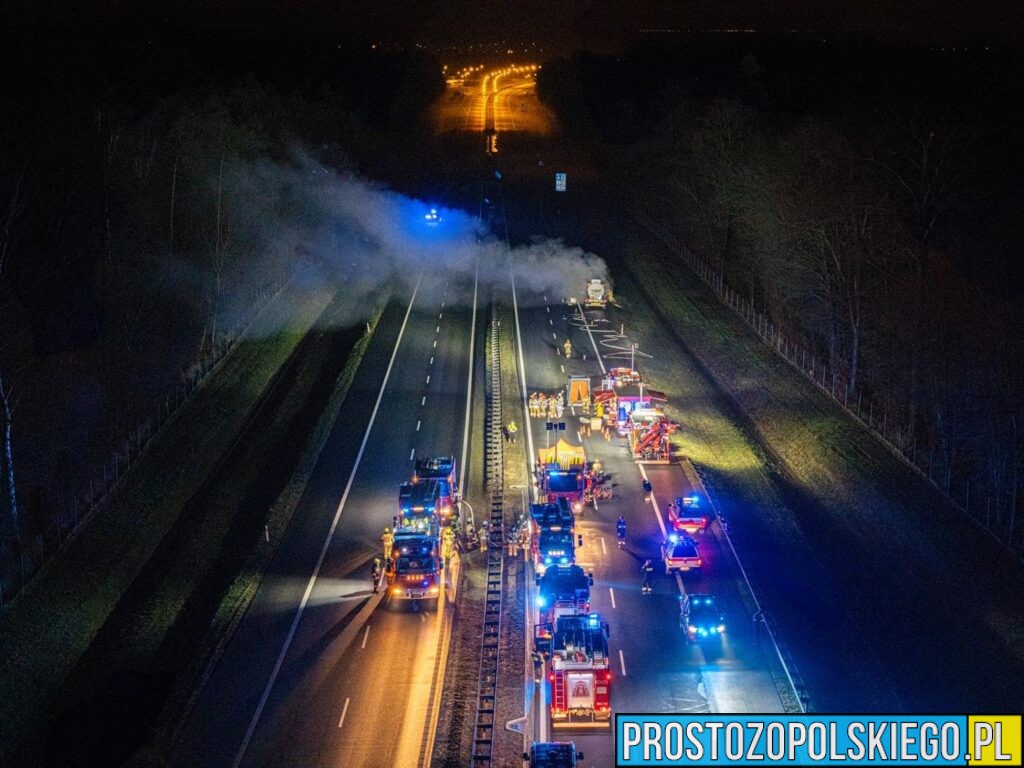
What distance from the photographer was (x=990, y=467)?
46812 mm

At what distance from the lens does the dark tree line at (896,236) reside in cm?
5019

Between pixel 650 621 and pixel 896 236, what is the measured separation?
34823 mm

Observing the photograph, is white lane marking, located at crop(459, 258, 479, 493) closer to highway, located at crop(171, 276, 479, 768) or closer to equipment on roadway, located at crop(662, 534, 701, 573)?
highway, located at crop(171, 276, 479, 768)

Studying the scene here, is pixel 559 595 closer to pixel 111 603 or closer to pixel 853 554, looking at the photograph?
pixel 853 554

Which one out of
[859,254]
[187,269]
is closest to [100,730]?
[187,269]

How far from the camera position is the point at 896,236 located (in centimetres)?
6588

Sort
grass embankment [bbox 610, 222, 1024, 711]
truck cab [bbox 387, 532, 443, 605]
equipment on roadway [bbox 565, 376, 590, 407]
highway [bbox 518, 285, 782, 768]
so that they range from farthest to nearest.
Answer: equipment on roadway [bbox 565, 376, 590, 407], truck cab [bbox 387, 532, 443, 605], grass embankment [bbox 610, 222, 1024, 711], highway [bbox 518, 285, 782, 768]

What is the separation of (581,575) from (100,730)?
16.5 meters

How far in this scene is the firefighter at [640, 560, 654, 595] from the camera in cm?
4288

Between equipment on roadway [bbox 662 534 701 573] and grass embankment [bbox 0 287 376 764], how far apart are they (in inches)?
724

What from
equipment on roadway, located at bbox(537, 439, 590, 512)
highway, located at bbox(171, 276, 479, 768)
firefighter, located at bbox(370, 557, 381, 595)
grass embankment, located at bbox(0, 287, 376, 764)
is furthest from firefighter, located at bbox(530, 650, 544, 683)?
grass embankment, located at bbox(0, 287, 376, 764)

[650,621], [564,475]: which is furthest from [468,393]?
[650,621]

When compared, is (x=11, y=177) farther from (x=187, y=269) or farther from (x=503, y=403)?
(x=503, y=403)

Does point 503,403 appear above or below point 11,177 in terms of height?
below
